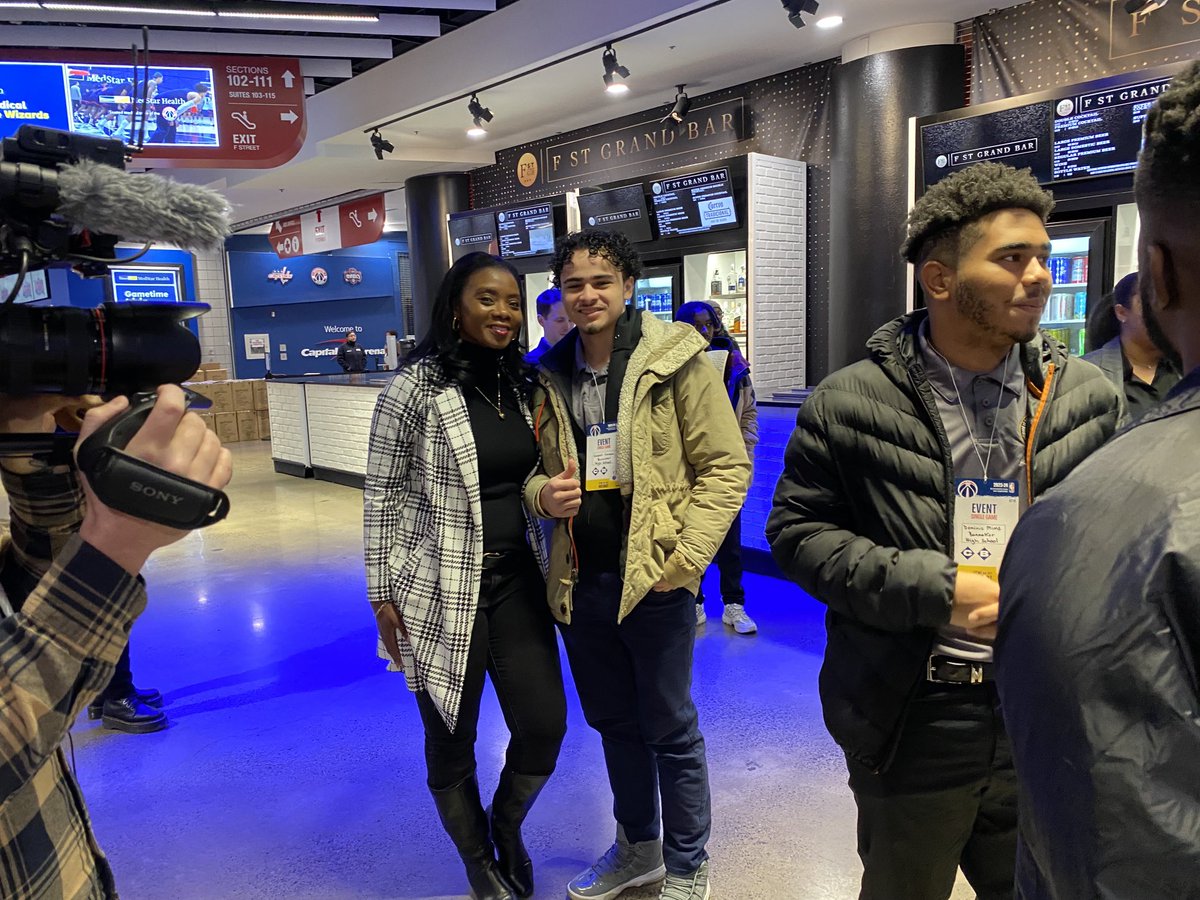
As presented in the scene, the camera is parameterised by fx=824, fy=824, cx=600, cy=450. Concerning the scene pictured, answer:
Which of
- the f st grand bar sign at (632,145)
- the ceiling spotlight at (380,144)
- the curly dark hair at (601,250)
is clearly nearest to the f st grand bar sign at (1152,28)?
the f st grand bar sign at (632,145)

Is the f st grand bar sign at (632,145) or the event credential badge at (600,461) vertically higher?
the f st grand bar sign at (632,145)

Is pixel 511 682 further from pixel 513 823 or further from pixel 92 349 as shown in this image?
pixel 92 349

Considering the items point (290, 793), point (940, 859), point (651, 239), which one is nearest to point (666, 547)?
point (940, 859)

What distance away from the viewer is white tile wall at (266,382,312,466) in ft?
29.5

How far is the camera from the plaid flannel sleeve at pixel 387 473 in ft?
6.82

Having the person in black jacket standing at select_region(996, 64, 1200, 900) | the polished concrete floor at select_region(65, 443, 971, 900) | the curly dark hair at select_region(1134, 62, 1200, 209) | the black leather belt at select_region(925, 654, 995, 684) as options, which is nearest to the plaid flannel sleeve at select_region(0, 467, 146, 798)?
the person in black jacket standing at select_region(996, 64, 1200, 900)

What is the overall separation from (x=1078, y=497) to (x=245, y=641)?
4506 millimetres

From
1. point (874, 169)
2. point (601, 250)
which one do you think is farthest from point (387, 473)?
point (874, 169)

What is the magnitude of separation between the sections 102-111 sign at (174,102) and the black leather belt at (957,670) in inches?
193

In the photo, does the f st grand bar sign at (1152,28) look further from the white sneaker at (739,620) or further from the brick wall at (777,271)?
the white sneaker at (739,620)

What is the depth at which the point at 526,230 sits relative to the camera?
26.1 ft

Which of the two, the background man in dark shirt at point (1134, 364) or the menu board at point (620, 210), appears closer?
the background man in dark shirt at point (1134, 364)

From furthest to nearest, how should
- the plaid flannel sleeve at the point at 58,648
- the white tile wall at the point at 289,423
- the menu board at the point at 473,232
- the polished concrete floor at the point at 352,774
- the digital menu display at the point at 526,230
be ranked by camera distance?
the white tile wall at the point at 289,423, the menu board at the point at 473,232, the digital menu display at the point at 526,230, the polished concrete floor at the point at 352,774, the plaid flannel sleeve at the point at 58,648

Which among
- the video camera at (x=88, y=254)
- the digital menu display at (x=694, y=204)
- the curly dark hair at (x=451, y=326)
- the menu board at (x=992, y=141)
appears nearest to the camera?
the video camera at (x=88, y=254)
